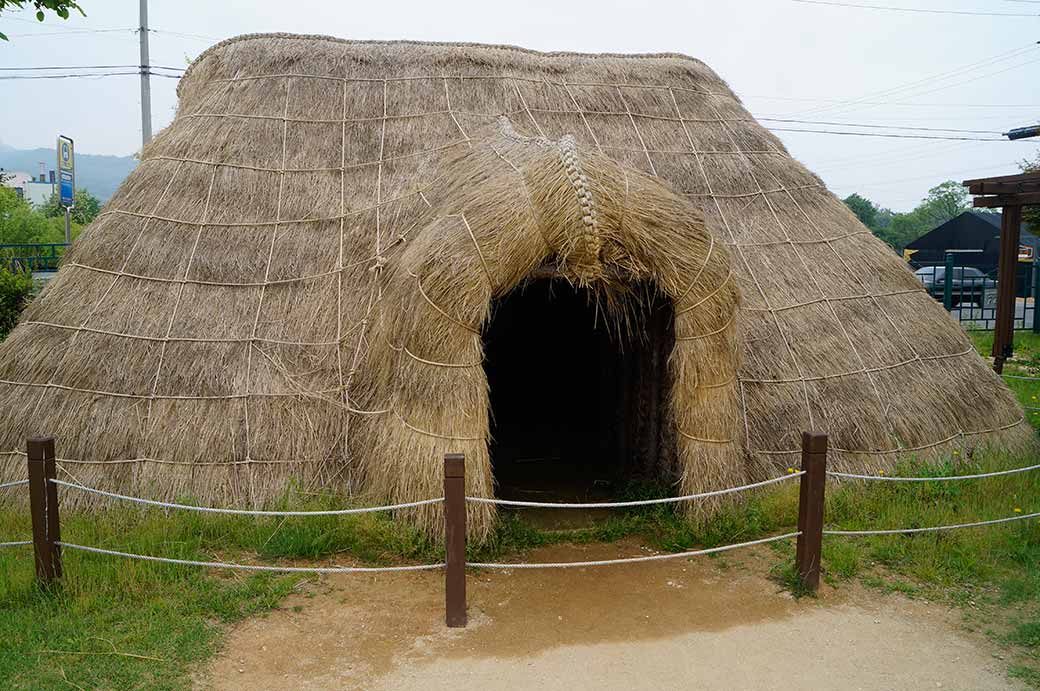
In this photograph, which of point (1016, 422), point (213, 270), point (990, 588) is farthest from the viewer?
point (1016, 422)

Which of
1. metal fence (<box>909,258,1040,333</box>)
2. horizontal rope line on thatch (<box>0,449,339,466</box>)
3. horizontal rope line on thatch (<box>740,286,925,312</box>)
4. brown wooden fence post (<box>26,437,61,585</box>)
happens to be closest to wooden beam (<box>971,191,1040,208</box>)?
horizontal rope line on thatch (<box>740,286,925,312</box>)

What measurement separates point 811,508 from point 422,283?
2.98m

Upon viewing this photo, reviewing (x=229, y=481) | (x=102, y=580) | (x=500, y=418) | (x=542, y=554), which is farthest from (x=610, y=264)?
(x=500, y=418)

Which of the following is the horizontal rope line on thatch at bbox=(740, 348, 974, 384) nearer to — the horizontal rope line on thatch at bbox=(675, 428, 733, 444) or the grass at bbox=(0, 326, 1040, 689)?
the grass at bbox=(0, 326, 1040, 689)

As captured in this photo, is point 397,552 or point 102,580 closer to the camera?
point 102,580

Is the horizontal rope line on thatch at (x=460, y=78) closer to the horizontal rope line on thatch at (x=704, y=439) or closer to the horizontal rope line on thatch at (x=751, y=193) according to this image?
the horizontal rope line on thatch at (x=751, y=193)

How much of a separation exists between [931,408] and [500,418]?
5553mm

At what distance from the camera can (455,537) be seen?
4.88m

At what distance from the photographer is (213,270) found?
23.4 ft

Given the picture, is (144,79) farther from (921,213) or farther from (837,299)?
(921,213)

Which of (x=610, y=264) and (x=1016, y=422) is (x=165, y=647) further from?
(x=1016, y=422)

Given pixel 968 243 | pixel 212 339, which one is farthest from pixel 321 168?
pixel 968 243

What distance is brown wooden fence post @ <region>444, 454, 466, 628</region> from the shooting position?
484 cm

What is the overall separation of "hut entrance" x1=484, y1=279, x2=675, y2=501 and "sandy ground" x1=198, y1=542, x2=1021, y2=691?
1.56 metres
